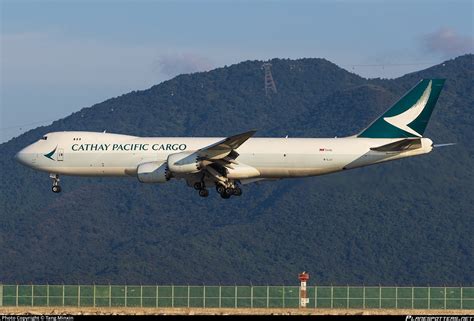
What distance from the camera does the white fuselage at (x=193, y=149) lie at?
348 feet

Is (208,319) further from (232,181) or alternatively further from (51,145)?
(51,145)

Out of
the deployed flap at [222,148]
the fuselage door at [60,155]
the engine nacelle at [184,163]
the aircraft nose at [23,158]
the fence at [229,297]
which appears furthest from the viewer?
the aircraft nose at [23,158]

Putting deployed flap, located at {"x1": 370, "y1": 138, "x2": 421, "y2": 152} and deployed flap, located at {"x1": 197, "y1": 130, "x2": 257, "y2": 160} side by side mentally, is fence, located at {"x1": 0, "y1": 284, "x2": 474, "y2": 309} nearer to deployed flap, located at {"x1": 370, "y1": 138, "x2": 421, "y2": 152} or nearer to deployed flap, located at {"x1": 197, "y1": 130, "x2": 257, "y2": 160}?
deployed flap, located at {"x1": 370, "y1": 138, "x2": 421, "y2": 152}

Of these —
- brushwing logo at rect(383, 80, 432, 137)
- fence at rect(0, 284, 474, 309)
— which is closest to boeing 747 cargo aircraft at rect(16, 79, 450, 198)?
brushwing logo at rect(383, 80, 432, 137)

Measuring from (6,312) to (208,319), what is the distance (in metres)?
12.8

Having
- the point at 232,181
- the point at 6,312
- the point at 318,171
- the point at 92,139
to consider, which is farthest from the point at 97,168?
the point at 6,312

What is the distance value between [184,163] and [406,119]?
18.8 meters

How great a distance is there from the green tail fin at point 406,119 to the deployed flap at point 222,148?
11.3 meters

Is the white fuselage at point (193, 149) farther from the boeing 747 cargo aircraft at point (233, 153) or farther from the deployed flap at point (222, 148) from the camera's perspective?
the deployed flap at point (222, 148)

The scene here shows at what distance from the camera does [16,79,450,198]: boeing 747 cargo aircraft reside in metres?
105

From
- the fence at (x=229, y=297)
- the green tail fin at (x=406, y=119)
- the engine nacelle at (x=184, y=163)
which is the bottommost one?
the fence at (x=229, y=297)

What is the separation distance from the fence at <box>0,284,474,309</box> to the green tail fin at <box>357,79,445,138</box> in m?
21.5

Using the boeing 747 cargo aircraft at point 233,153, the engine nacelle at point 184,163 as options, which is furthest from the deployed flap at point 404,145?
the engine nacelle at point 184,163

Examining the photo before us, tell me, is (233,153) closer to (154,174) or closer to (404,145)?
(154,174)
